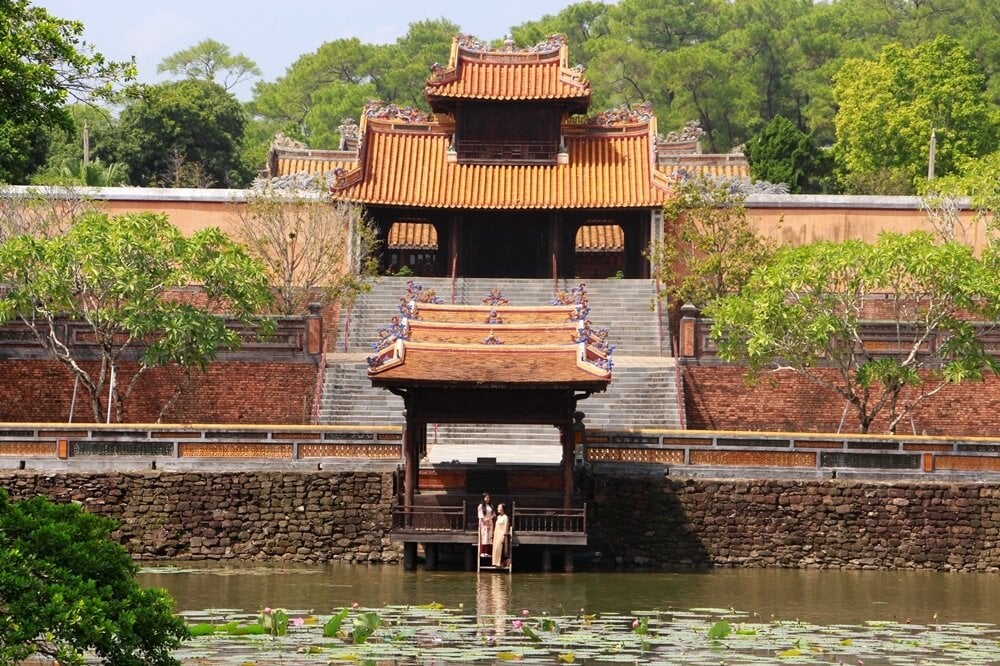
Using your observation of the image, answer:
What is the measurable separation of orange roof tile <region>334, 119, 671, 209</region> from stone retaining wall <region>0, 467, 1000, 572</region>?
16.4 metres

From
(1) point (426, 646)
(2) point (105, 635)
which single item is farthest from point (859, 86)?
(2) point (105, 635)

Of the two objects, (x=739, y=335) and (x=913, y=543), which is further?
(x=739, y=335)

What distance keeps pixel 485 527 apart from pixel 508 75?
2329 cm

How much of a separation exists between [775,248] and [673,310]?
335cm

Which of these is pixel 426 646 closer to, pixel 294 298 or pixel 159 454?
pixel 159 454

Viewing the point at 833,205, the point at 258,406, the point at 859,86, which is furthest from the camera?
the point at 859,86

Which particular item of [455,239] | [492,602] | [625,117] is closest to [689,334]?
[455,239]

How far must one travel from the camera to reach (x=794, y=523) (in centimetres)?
3431

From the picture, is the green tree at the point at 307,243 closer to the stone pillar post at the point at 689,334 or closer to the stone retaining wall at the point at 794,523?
the stone pillar post at the point at 689,334

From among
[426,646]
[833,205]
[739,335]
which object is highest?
[833,205]

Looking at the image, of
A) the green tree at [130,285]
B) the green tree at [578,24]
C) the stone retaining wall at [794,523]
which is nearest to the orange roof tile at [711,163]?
the green tree at [130,285]

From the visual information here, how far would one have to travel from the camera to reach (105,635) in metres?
17.6

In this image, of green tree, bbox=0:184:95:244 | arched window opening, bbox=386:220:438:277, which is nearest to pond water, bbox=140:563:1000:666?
green tree, bbox=0:184:95:244

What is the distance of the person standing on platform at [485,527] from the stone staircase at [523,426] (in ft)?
15.8
